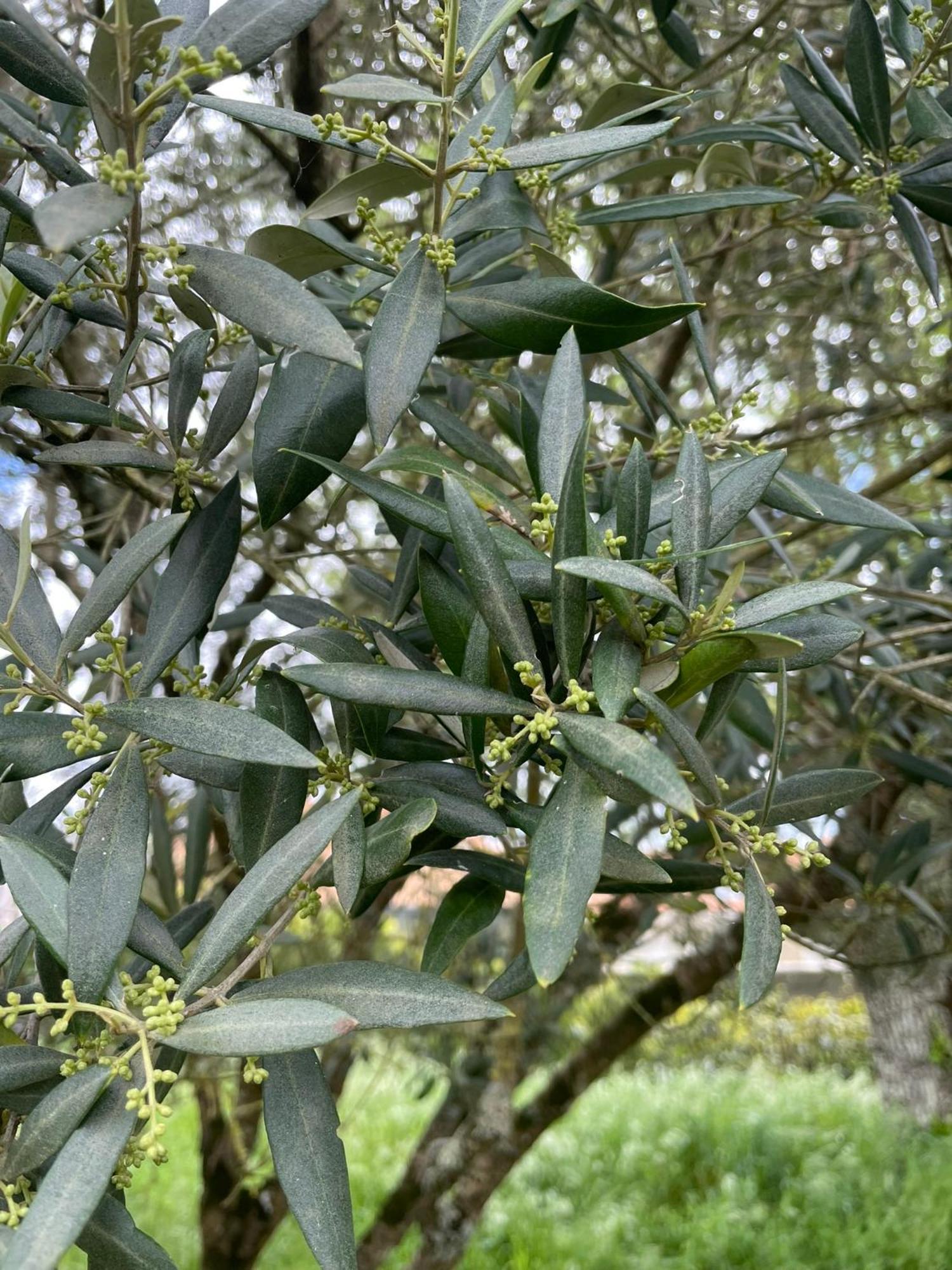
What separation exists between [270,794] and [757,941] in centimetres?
35

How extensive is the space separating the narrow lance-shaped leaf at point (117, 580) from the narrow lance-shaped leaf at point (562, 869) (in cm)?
32

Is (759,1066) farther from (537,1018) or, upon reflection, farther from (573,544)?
(573,544)

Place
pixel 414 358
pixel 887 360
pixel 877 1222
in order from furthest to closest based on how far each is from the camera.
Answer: pixel 877 1222, pixel 887 360, pixel 414 358

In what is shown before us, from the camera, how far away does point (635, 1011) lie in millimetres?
2629

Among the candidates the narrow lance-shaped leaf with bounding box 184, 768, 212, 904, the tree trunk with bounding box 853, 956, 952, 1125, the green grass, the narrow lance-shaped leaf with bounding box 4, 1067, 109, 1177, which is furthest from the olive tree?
the tree trunk with bounding box 853, 956, 952, 1125

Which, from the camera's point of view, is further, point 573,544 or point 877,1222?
point 877,1222

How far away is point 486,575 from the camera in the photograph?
0.68 meters

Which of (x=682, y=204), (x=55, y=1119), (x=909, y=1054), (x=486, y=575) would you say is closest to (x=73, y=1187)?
(x=55, y=1119)

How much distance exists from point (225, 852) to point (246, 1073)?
4.47 feet

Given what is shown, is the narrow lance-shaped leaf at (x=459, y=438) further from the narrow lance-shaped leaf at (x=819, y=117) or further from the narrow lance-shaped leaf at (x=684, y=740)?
the narrow lance-shaped leaf at (x=819, y=117)

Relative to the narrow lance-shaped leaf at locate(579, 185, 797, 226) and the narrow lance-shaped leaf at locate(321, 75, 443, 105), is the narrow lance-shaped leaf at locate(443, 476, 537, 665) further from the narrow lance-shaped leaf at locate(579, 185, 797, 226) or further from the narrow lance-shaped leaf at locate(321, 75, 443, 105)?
the narrow lance-shaped leaf at locate(579, 185, 797, 226)

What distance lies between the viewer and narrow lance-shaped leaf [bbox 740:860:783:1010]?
2.10 ft

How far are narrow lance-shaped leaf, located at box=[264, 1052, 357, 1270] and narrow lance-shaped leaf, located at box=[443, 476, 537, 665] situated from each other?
301 millimetres

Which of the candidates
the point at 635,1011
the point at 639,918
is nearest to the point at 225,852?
the point at 639,918
